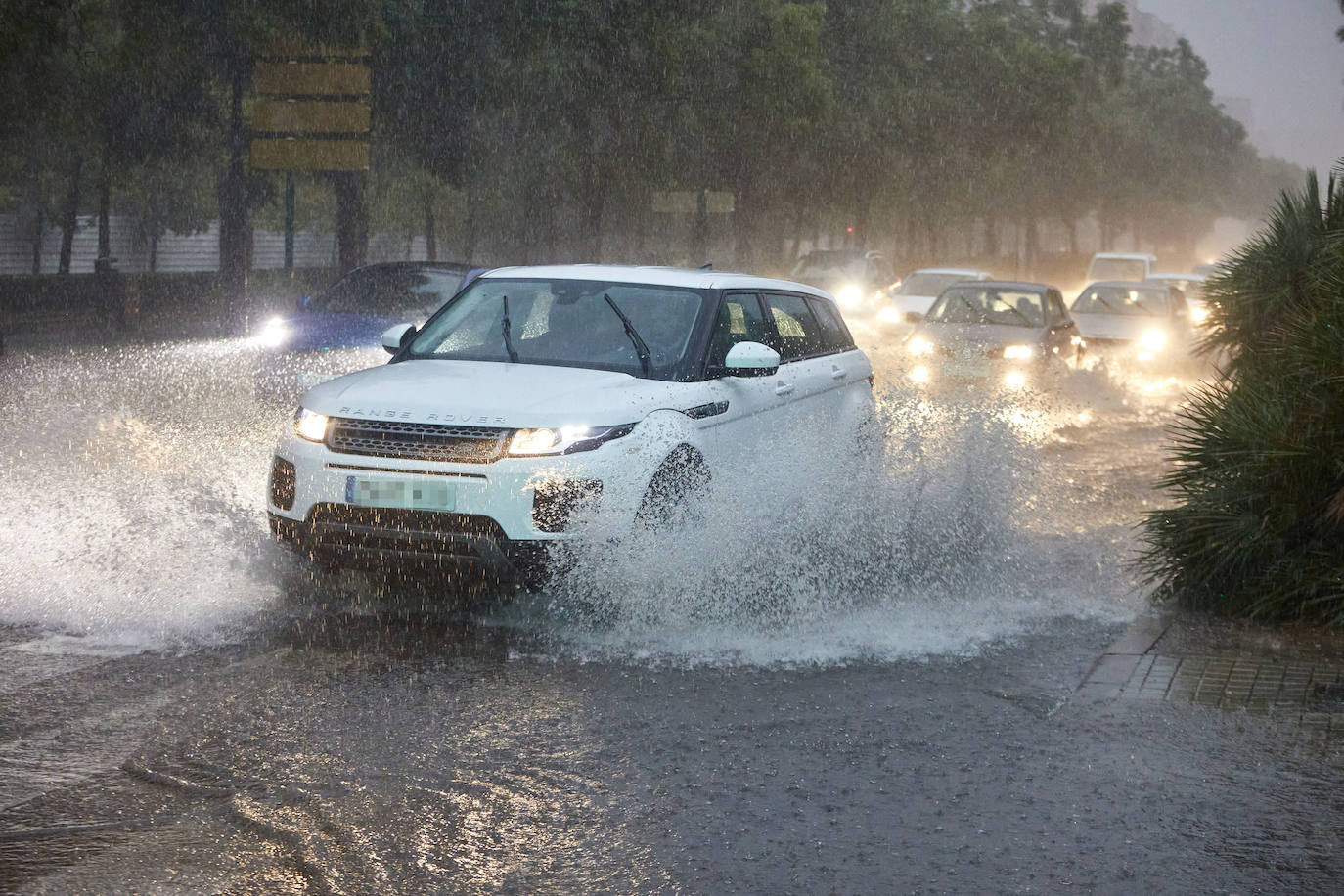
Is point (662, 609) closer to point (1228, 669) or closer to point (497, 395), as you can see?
point (497, 395)

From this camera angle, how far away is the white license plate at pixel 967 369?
60.1 feet

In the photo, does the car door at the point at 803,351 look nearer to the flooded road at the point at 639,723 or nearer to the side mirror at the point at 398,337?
the flooded road at the point at 639,723

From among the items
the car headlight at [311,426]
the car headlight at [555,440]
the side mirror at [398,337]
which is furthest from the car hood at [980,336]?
the car headlight at [311,426]

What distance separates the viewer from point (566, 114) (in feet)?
112

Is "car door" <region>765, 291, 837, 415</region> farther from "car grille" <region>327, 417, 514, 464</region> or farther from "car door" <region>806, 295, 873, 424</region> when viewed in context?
"car grille" <region>327, 417, 514, 464</region>

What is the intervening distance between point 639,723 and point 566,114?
29793 mm

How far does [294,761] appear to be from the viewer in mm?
4871

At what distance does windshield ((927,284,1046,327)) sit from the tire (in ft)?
41.1

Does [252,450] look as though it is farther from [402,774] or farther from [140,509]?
[402,774]

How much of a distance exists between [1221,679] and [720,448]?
8.42 ft

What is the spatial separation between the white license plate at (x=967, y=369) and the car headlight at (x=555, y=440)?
12.2 meters

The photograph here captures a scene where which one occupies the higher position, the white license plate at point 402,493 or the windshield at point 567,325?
the windshield at point 567,325

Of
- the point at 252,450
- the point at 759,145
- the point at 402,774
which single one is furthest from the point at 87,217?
the point at 402,774


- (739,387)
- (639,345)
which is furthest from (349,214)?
(639,345)
